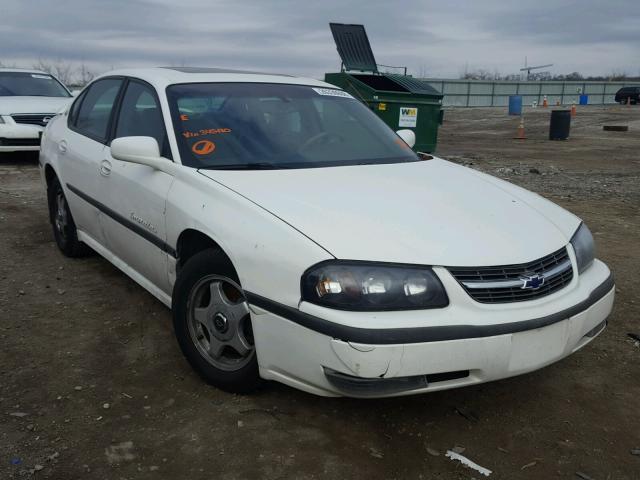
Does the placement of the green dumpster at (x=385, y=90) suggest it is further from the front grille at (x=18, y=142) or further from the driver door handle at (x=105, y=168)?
the driver door handle at (x=105, y=168)

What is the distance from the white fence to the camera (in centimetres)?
4012

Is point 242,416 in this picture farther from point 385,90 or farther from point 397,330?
Result: point 385,90

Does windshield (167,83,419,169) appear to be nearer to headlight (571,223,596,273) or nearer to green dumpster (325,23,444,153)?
headlight (571,223,596,273)

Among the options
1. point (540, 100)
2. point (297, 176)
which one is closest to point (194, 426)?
point (297, 176)

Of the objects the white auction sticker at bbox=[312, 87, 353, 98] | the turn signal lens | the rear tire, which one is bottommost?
the rear tire

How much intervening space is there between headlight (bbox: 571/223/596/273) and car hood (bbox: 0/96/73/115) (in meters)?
9.14

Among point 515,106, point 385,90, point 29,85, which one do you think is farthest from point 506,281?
point 515,106

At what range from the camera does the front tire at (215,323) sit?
8.96 ft

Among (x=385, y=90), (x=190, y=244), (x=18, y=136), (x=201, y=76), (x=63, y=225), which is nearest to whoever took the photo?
(x=190, y=244)

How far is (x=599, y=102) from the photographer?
159 ft

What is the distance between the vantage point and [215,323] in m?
2.84

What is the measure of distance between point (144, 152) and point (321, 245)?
4.27 feet

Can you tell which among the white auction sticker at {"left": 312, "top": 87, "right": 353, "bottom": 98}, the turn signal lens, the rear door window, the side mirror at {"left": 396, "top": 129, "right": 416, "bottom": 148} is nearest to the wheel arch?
the turn signal lens

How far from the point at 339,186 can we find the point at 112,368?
1.49m
